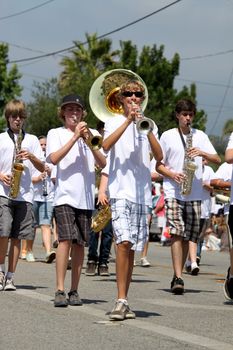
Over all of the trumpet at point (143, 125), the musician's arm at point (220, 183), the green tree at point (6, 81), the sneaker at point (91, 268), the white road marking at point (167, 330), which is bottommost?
the white road marking at point (167, 330)

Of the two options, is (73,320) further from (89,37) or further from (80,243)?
(89,37)

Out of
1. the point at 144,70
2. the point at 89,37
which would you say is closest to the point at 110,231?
the point at 144,70

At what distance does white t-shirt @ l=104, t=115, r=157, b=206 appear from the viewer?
9.39m

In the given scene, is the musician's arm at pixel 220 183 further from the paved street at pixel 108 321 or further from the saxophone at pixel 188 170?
the saxophone at pixel 188 170

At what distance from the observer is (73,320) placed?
9.09m

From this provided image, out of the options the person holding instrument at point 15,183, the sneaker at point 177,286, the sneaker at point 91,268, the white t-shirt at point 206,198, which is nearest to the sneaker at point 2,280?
the person holding instrument at point 15,183

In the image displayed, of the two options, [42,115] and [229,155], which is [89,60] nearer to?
[42,115]

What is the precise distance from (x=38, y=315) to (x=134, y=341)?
160cm

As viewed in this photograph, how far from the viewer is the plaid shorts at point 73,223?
10.2 metres

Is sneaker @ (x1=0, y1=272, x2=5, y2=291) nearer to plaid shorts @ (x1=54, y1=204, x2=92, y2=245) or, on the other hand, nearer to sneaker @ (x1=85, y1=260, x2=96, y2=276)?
plaid shorts @ (x1=54, y1=204, x2=92, y2=245)

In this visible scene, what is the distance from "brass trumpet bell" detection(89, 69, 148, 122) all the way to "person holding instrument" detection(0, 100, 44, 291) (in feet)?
3.32

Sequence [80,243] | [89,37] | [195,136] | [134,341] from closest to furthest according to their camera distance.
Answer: [134,341] → [80,243] → [195,136] → [89,37]

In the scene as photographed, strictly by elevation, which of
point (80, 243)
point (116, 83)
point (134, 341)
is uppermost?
point (116, 83)

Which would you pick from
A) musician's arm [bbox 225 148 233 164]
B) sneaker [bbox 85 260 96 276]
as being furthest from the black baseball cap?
sneaker [bbox 85 260 96 276]
